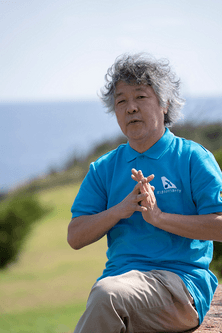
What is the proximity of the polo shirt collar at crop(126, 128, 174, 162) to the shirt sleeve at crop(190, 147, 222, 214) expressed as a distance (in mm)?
199

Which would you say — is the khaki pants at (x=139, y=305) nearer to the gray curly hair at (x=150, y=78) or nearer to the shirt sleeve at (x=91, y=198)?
the shirt sleeve at (x=91, y=198)

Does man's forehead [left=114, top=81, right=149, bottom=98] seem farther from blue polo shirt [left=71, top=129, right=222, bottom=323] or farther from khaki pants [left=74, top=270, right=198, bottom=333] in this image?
khaki pants [left=74, top=270, right=198, bottom=333]

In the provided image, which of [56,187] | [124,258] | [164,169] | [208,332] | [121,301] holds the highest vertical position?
[56,187]

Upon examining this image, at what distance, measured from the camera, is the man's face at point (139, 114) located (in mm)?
2205

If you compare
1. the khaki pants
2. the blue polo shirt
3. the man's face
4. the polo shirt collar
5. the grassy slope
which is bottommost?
the grassy slope

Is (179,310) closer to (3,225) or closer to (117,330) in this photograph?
(117,330)

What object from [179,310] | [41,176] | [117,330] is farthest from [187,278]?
[41,176]

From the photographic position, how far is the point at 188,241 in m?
2.03

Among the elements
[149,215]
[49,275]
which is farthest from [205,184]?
[49,275]

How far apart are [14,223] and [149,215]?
9.57 meters

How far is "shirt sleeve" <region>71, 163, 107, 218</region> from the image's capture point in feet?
7.22

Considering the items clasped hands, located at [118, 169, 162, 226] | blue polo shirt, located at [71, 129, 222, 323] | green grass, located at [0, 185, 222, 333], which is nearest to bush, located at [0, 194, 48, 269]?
green grass, located at [0, 185, 222, 333]

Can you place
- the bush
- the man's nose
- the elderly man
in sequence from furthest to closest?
the bush < the man's nose < the elderly man

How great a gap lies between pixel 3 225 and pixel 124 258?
9.32m
